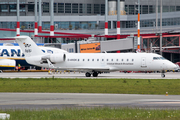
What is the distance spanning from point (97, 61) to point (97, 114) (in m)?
29.3

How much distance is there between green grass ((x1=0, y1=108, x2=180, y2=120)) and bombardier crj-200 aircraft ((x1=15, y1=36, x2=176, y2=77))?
26.6 meters

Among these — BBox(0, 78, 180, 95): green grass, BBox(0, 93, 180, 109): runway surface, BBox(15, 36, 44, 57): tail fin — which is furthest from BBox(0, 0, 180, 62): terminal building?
BBox(0, 93, 180, 109): runway surface

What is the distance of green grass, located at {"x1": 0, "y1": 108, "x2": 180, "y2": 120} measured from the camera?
45.6ft

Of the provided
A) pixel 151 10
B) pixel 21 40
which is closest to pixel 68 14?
pixel 151 10

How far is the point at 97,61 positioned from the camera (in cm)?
4403

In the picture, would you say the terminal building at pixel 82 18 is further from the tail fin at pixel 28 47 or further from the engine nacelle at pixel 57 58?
the engine nacelle at pixel 57 58

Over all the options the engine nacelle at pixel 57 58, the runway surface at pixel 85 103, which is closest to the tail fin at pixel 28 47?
the engine nacelle at pixel 57 58

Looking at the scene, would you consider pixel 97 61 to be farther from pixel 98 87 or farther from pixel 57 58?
pixel 98 87

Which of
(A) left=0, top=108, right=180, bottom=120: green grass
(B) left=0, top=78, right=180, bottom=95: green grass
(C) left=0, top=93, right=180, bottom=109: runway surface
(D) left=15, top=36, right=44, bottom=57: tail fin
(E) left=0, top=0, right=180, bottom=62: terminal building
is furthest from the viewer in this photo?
(E) left=0, top=0, right=180, bottom=62: terminal building

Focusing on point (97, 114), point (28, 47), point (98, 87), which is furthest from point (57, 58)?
point (97, 114)

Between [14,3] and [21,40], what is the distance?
7291 centimetres

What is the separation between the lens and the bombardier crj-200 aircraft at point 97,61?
4194 centimetres

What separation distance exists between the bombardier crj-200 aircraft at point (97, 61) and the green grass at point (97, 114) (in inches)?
1046

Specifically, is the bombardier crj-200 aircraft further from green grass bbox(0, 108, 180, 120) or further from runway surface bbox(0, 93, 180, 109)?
green grass bbox(0, 108, 180, 120)
